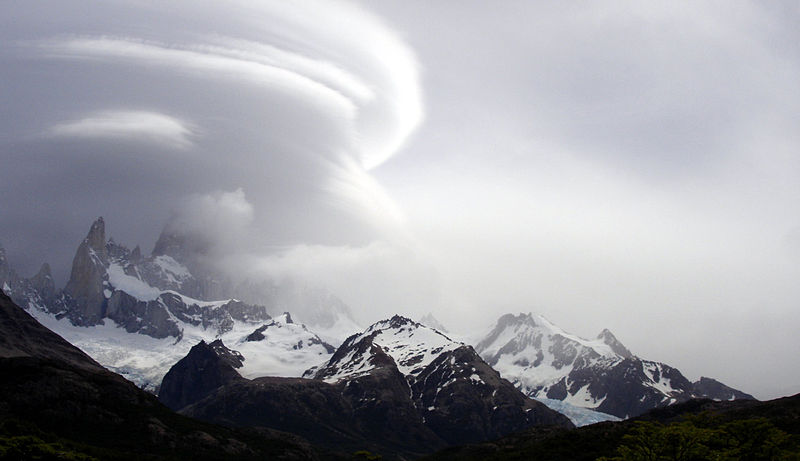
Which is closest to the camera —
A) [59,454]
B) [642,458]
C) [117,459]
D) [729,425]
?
[642,458]

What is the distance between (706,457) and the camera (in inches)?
3593

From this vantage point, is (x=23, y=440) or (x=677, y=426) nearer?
(x=677, y=426)

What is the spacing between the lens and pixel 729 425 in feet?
328

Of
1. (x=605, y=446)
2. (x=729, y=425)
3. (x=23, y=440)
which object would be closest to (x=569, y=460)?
(x=605, y=446)

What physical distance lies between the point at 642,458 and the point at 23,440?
119 metres

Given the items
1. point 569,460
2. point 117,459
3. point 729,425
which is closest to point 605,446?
point 569,460

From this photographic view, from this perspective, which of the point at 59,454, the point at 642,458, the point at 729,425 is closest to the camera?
the point at 642,458

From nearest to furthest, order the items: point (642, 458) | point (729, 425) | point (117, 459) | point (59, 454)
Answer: point (642, 458), point (729, 425), point (59, 454), point (117, 459)

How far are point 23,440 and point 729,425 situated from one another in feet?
430

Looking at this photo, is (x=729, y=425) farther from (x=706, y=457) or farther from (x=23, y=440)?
(x=23, y=440)

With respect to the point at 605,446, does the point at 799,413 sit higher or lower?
higher

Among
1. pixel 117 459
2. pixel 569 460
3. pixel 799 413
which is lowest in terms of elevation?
pixel 117 459

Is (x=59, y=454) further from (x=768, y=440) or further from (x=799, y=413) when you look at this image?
(x=799, y=413)

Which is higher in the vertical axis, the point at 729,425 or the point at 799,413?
the point at 799,413
